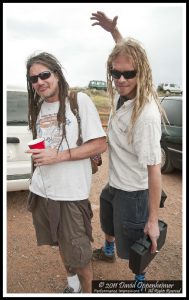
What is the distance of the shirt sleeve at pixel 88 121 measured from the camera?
1956 mm

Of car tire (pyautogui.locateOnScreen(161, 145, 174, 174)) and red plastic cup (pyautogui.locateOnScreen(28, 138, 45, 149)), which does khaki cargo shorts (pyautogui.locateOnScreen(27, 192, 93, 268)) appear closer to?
red plastic cup (pyautogui.locateOnScreen(28, 138, 45, 149))

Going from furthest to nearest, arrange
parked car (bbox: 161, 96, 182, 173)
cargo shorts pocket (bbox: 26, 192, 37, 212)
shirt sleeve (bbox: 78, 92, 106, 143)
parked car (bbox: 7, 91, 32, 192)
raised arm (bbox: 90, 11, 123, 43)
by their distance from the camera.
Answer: parked car (bbox: 161, 96, 182, 173)
parked car (bbox: 7, 91, 32, 192)
raised arm (bbox: 90, 11, 123, 43)
cargo shorts pocket (bbox: 26, 192, 37, 212)
shirt sleeve (bbox: 78, 92, 106, 143)

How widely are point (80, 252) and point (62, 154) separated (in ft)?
2.32

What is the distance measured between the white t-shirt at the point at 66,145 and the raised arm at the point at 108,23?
733 mm

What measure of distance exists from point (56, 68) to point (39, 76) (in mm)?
135

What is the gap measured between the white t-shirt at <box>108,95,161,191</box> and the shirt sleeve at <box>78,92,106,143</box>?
0.59 feet

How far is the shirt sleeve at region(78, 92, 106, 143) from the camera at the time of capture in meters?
1.96

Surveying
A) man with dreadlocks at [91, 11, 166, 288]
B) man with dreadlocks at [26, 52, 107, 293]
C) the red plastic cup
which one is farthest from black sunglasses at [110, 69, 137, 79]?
the red plastic cup

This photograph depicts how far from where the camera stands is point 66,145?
78.2 inches

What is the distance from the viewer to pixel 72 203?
2043 millimetres

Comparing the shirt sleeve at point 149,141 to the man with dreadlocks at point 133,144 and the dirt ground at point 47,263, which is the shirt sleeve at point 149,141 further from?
the dirt ground at point 47,263

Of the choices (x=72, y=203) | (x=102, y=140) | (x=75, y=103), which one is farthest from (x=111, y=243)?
(x=75, y=103)

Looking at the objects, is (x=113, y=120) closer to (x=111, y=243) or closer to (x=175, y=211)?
(x=111, y=243)

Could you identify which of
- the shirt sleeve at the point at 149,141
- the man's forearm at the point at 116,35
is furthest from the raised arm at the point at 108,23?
the shirt sleeve at the point at 149,141
